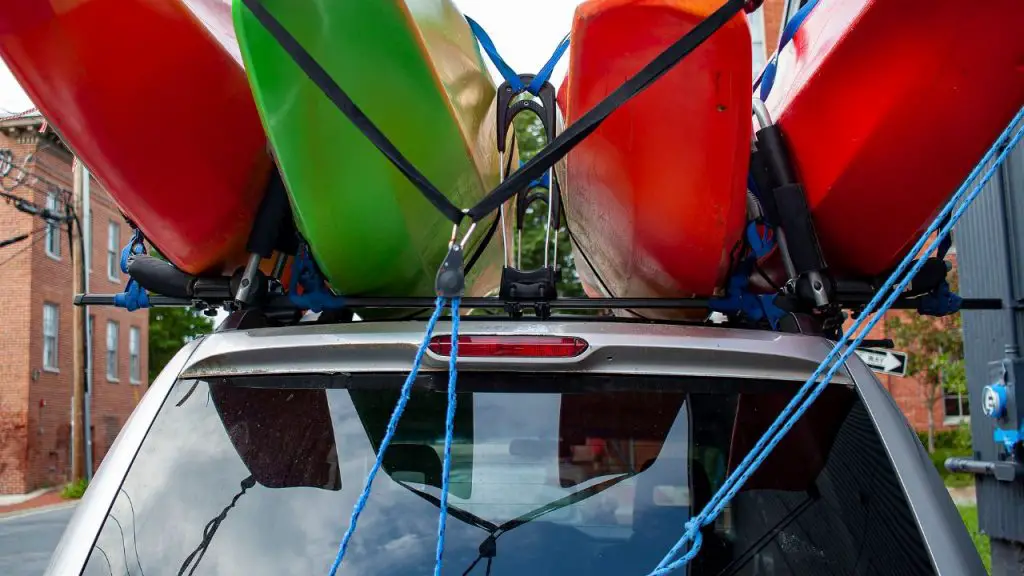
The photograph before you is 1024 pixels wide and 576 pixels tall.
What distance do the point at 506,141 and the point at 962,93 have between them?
161cm

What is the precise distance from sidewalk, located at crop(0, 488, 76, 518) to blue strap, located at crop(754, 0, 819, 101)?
73.4 feet

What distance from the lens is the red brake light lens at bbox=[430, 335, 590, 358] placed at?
2.27 m

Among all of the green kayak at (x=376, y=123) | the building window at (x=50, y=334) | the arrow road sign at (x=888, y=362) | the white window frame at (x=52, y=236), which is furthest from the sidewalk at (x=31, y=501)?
the green kayak at (x=376, y=123)

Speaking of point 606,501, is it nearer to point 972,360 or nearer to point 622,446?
point 622,446

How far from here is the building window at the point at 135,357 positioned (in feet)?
119

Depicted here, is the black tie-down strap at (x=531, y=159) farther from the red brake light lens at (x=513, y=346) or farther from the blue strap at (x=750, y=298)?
the blue strap at (x=750, y=298)

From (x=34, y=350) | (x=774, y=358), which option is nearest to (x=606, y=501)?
(x=774, y=358)

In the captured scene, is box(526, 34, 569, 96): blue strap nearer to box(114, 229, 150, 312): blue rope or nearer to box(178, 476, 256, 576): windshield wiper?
box(114, 229, 150, 312): blue rope

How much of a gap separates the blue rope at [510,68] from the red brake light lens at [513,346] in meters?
1.27

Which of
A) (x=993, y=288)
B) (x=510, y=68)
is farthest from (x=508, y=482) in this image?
(x=993, y=288)

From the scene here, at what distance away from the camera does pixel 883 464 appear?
2148mm

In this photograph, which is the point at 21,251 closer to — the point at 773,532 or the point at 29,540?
the point at 29,540

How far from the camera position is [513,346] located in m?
2.28

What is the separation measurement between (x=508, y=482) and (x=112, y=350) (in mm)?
34985
